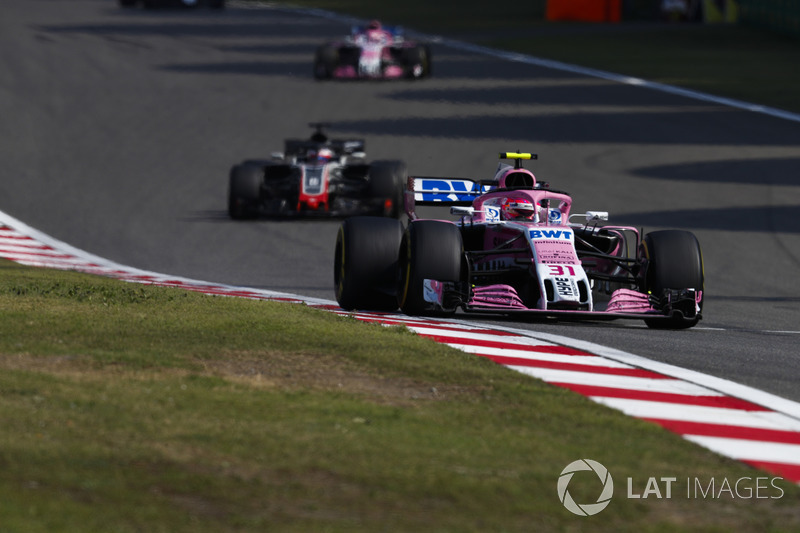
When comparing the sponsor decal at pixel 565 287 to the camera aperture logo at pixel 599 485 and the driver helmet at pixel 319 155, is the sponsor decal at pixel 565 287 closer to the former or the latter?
the camera aperture logo at pixel 599 485

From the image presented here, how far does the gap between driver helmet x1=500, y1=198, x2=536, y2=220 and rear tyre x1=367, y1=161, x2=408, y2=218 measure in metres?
8.20

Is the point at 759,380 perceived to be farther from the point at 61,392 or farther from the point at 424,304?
the point at 61,392

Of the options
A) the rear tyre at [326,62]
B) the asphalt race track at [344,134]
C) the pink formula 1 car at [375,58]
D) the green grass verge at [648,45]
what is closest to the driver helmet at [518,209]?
the asphalt race track at [344,134]

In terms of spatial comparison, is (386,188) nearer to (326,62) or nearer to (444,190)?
(444,190)

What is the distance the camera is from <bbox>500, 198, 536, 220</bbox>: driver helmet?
14797mm

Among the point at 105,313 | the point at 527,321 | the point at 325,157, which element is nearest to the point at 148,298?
the point at 105,313

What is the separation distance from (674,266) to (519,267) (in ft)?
5.05

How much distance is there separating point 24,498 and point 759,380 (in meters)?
5.80

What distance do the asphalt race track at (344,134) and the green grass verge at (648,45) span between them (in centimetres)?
253

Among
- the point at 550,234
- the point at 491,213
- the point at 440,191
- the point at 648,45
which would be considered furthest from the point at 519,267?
the point at 648,45

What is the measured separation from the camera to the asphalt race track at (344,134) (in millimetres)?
18078

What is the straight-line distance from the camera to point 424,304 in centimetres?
1321

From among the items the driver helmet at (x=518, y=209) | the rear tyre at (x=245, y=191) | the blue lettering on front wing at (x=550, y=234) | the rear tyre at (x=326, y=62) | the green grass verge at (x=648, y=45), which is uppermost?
the green grass verge at (x=648, y=45)

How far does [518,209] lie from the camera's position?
584 inches
